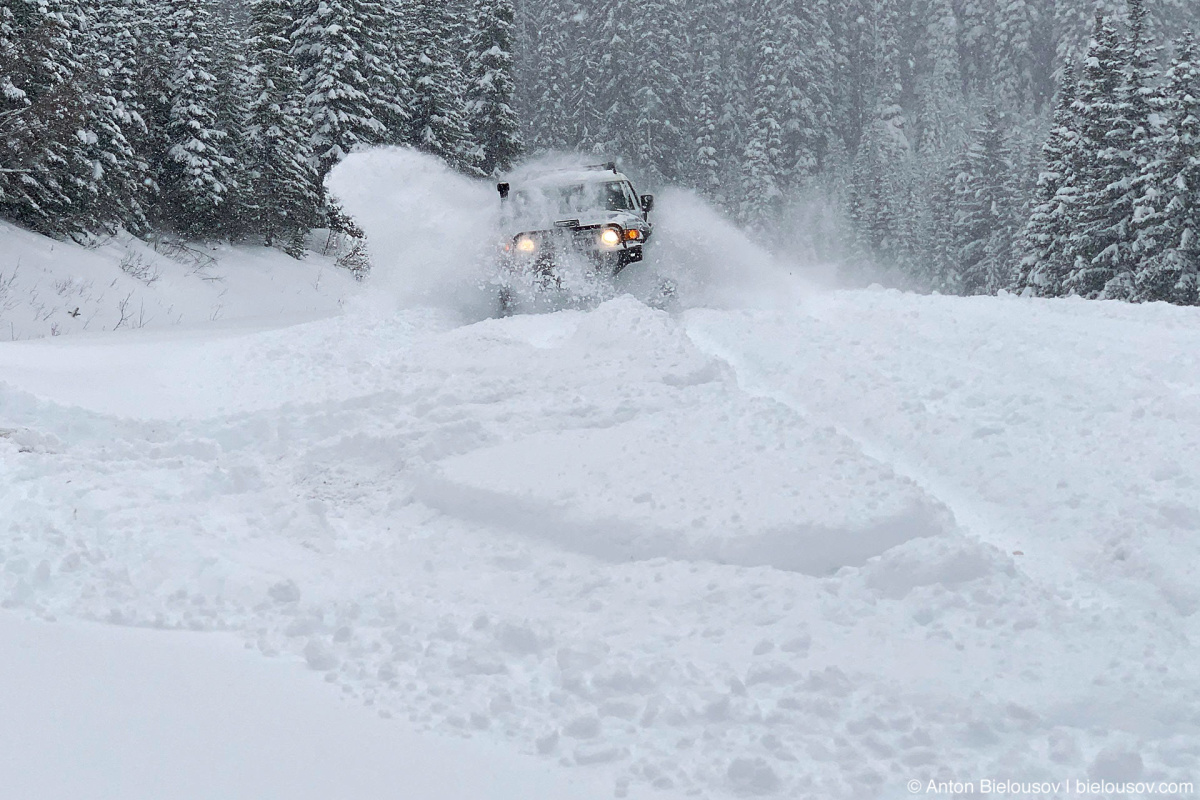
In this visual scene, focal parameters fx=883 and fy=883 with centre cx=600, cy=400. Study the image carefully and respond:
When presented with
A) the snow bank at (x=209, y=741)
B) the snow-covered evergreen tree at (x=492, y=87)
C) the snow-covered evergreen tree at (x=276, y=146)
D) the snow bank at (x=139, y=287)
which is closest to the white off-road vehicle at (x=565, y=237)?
the snow bank at (x=139, y=287)

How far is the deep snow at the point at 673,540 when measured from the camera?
2926mm

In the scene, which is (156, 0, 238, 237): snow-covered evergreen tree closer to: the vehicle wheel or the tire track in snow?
the vehicle wheel

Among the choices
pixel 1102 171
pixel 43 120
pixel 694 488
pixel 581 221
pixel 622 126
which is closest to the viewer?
pixel 694 488

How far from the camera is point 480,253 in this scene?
11.5m

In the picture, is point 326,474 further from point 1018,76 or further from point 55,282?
point 1018,76

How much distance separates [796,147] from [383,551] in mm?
52679

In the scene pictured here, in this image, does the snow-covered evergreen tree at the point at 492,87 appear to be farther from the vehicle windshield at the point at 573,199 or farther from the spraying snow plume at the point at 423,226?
the vehicle windshield at the point at 573,199

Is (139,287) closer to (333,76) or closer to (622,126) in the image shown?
(333,76)

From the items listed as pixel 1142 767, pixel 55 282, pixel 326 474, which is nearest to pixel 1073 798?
pixel 1142 767

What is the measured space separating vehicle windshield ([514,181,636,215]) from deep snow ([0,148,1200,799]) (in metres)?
3.75

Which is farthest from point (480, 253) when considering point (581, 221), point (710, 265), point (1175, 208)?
point (1175, 208)

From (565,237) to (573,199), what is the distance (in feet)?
3.39

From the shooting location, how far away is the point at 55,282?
13180 mm

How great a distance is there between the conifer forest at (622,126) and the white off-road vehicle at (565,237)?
7679mm
